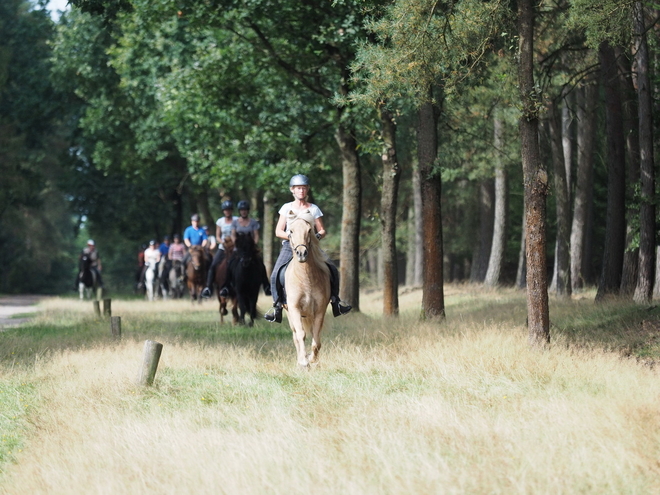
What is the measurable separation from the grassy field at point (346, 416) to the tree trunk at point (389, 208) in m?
4.63

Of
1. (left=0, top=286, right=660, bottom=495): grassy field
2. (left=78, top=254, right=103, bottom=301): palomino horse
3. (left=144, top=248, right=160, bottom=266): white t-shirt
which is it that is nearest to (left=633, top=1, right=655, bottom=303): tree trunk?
(left=0, top=286, right=660, bottom=495): grassy field

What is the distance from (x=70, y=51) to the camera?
132 feet

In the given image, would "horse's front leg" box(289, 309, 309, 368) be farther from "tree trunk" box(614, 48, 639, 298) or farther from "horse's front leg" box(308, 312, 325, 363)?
"tree trunk" box(614, 48, 639, 298)

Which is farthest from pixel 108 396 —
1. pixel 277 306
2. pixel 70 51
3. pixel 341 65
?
pixel 70 51

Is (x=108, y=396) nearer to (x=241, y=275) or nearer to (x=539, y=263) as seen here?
(x=539, y=263)

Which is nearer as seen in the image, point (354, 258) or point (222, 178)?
point (354, 258)

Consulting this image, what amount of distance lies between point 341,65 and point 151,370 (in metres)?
11.6

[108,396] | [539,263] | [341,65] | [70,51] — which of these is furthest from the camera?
[70,51]

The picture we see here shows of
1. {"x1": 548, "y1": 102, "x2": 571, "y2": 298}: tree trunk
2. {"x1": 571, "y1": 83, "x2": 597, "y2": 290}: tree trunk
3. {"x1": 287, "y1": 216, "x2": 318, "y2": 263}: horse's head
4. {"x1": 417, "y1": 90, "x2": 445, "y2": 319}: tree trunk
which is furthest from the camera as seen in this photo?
{"x1": 571, "y1": 83, "x2": 597, "y2": 290}: tree trunk

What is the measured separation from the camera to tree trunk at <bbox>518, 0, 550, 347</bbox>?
13.5 m

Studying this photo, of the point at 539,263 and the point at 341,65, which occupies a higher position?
the point at 341,65

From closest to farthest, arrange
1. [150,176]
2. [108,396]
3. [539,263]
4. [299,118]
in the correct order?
1. [108,396]
2. [539,263]
3. [299,118]
4. [150,176]

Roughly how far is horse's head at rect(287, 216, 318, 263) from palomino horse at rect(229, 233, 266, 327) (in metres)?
7.15

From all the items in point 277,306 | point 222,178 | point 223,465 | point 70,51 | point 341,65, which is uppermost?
point 70,51
